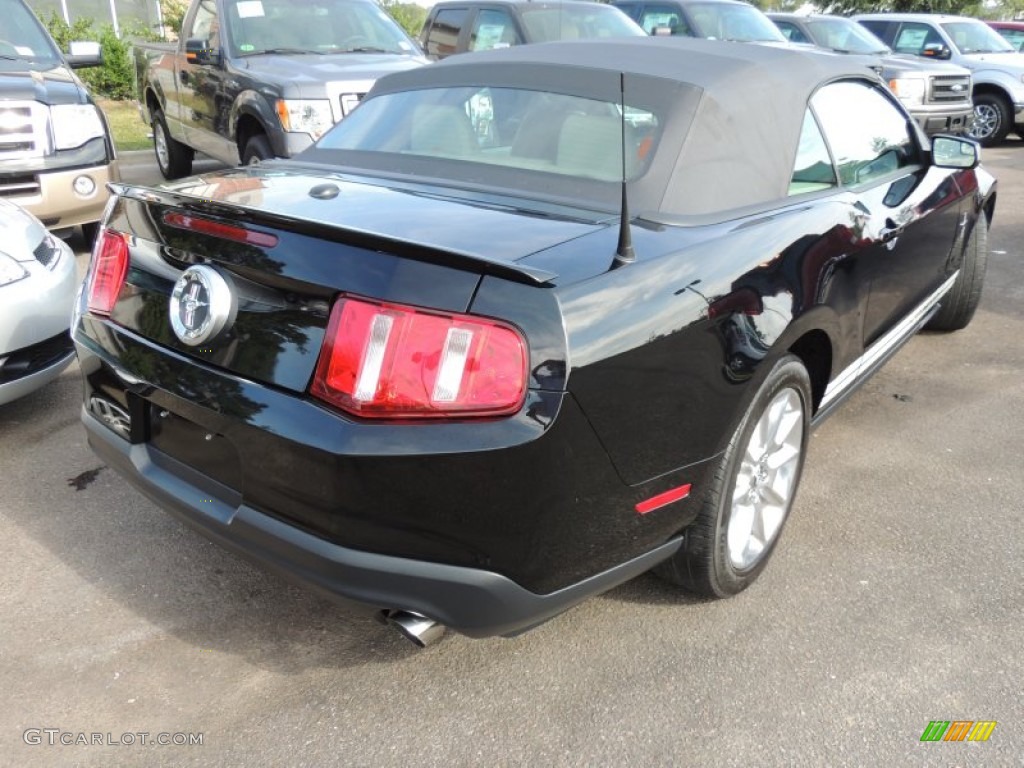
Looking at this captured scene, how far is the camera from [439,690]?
2.46m

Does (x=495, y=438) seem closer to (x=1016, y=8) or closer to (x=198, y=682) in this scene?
(x=198, y=682)

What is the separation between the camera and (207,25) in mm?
8109

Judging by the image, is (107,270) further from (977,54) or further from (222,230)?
(977,54)

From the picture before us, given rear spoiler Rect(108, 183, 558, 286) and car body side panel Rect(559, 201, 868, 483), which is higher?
rear spoiler Rect(108, 183, 558, 286)

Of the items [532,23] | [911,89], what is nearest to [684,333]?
[532,23]

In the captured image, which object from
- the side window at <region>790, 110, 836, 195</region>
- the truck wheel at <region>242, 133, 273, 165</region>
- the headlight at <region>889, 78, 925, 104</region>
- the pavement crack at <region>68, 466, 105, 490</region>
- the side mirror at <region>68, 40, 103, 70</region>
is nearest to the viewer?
the side window at <region>790, 110, 836, 195</region>

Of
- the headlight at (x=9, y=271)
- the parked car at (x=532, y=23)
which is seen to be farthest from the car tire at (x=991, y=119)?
the headlight at (x=9, y=271)

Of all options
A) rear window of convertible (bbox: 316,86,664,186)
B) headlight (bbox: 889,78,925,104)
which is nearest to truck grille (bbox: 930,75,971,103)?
headlight (bbox: 889,78,925,104)

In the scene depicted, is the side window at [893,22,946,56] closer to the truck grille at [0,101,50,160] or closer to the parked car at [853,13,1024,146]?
the parked car at [853,13,1024,146]

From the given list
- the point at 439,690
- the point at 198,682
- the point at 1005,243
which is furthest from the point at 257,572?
the point at 1005,243

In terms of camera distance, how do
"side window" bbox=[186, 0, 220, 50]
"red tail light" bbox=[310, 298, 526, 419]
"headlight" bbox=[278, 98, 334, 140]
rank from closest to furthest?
1. "red tail light" bbox=[310, 298, 526, 419]
2. "headlight" bbox=[278, 98, 334, 140]
3. "side window" bbox=[186, 0, 220, 50]

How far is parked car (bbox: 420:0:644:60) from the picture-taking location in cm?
902

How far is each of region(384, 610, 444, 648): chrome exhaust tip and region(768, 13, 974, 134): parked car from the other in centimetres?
1144

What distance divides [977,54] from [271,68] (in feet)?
38.8
